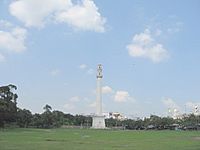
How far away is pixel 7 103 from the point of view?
98.5 m

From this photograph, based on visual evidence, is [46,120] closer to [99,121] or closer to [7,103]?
[99,121]

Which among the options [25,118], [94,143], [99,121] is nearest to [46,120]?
[25,118]

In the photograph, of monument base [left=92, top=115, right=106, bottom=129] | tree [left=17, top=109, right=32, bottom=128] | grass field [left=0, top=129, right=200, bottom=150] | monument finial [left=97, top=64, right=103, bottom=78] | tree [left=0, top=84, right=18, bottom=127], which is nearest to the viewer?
grass field [left=0, top=129, right=200, bottom=150]

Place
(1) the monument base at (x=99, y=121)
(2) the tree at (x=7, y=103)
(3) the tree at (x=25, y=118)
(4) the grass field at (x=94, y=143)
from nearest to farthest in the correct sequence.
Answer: (4) the grass field at (x=94, y=143) → (2) the tree at (x=7, y=103) → (3) the tree at (x=25, y=118) → (1) the monument base at (x=99, y=121)

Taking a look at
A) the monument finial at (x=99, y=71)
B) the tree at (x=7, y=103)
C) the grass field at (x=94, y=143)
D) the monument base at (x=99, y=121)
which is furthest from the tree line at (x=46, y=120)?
the grass field at (x=94, y=143)

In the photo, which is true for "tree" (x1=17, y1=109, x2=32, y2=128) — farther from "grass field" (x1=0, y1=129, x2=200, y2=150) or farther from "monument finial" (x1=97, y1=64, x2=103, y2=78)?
"grass field" (x1=0, y1=129, x2=200, y2=150)

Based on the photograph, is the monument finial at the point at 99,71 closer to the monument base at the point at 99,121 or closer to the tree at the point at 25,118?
the monument base at the point at 99,121

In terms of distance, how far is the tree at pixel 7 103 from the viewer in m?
96.6

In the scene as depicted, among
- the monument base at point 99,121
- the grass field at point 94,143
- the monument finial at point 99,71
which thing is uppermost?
the monument finial at point 99,71

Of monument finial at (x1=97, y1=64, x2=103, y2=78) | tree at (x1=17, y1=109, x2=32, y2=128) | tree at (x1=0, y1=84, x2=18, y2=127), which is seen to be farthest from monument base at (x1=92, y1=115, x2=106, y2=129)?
tree at (x1=0, y1=84, x2=18, y2=127)

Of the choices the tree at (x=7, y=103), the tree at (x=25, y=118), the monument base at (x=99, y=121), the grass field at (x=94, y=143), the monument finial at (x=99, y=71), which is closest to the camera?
the grass field at (x=94, y=143)

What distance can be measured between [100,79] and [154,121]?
34.6 metres

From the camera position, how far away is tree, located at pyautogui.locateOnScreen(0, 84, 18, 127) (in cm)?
9661

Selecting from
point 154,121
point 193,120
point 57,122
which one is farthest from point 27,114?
point 193,120
